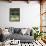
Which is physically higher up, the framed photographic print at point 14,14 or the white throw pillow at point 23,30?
the framed photographic print at point 14,14

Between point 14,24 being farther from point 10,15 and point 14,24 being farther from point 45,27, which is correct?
point 45,27

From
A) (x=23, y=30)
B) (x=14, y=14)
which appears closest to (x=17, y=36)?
(x=23, y=30)

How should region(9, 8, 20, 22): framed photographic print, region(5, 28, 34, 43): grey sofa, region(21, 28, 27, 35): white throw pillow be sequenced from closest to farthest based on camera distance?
region(5, 28, 34, 43): grey sofa → region(21, 28, 27, 35): white throw pillow → region(9, 8, 20, 22): framed photographic print

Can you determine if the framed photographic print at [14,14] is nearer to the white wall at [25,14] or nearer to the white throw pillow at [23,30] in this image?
the white wall at [25,14]

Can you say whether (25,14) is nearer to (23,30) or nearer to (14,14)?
(14,14)

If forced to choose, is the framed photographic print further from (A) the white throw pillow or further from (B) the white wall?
(A) the white throw pillow

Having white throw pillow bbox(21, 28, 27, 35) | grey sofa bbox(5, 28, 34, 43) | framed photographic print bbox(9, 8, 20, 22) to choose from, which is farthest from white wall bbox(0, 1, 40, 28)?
grey sofa bbox(5, 28, 34, 43)

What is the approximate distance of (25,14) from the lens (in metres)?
5.00

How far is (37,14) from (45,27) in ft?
2.15

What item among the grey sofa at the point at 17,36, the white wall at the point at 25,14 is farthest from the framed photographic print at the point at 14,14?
the grey sofa at the point at 17,36

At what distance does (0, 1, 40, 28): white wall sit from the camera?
4957 mm

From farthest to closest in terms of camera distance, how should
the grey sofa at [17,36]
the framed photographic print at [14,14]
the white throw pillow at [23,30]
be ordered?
1. the framed photographic print at [14,14]
2. the white throw pillow at [23,30]
3. the grey sofa at [17,36]

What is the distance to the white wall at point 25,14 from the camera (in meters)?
4.96

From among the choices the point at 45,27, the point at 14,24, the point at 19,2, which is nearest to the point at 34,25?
the point at 45,27
